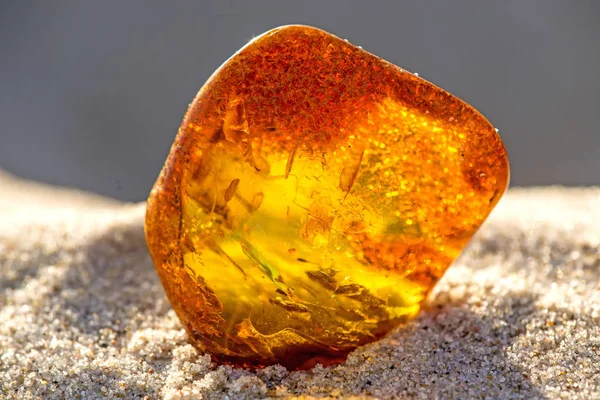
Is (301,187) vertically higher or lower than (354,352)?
higher

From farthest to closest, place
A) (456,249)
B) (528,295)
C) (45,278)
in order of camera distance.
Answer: (45,278)
(528,295)
(456,249)

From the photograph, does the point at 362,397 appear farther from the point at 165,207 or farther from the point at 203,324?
the point at 165,207

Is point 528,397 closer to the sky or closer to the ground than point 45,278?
closer to the sky

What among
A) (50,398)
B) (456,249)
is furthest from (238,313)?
(456,249)
